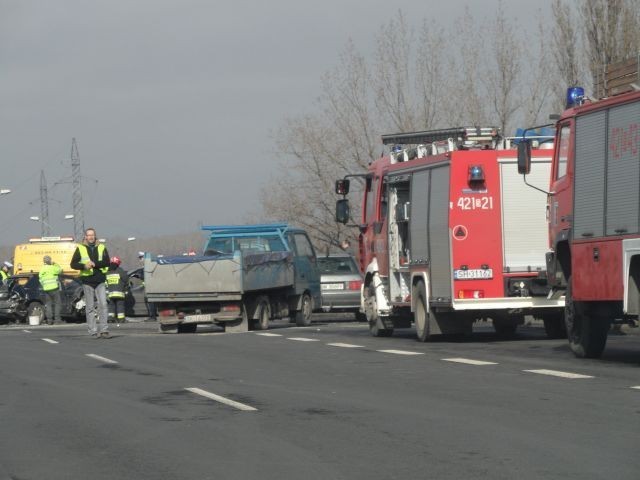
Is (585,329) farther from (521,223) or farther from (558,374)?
(521,223)

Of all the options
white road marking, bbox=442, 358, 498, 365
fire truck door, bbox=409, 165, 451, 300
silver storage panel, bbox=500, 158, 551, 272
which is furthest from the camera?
fire truck door, bbox=409, 165, 451, 300

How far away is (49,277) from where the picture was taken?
3578cm

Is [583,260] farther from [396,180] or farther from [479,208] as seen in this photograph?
[396,180]

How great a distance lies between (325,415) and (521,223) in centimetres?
940

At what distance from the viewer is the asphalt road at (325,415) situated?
8.16 m

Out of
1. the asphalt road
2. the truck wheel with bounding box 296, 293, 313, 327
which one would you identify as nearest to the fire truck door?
the asphalt road

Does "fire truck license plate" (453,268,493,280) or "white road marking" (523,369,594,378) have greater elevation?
"fire truck license plate" (453,268,493,280)

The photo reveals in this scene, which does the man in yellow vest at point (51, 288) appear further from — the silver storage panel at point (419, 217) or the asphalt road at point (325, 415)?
the asphalt road at point (325, 415)

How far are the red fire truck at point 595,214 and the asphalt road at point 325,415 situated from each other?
0.71 metres

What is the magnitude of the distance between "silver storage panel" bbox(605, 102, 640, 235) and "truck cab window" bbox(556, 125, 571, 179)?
4.52 ft

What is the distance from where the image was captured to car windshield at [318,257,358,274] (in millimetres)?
33031

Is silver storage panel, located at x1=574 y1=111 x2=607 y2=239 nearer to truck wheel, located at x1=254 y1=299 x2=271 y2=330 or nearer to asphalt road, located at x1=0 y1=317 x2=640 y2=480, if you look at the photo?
asphalt road, located at x1=0 y1=317 x2=640 y2=480

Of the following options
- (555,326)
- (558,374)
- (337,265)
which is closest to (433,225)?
(555,326)

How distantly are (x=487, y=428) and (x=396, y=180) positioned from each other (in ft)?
40.9
